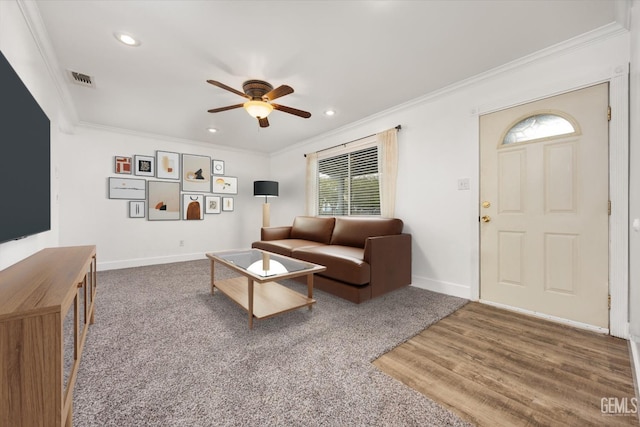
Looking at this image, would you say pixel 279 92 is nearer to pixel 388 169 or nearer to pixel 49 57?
pixel 388 169

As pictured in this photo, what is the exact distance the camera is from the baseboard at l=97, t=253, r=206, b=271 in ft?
13.1

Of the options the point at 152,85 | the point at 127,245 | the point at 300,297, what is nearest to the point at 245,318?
the point at 300,297

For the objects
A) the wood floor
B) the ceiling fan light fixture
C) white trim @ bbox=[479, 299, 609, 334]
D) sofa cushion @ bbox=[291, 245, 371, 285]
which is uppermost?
the ceiling fan light fixture

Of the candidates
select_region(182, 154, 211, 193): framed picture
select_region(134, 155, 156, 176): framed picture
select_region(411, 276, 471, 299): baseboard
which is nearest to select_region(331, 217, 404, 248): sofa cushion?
select_region(411, 276, 471, 299): baseboard

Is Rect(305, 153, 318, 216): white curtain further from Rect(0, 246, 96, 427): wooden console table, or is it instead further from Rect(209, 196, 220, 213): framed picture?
Rect(0, 246, 96, 427): wooden console table

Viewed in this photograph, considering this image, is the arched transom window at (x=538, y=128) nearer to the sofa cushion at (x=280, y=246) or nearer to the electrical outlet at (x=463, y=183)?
the electrical outlet at (x=463, y=183)

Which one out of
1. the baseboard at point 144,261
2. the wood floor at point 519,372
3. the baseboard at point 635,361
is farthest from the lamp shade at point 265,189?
the baseboard at point 635,361

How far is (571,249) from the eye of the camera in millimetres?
2064

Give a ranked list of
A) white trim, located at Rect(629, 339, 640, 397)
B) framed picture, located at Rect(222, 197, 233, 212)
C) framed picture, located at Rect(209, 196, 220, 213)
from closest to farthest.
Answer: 1. white trim, located at Rect(629, 339, 640, 397)
2. framed picture, located at Rect(209, 196, 220, 213)
3. framed picture, located at Rect(222, 197, 233, 212)

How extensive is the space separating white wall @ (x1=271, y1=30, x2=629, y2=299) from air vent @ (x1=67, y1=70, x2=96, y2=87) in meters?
3.42

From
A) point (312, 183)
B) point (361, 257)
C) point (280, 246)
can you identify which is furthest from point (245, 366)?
point (312, 183)

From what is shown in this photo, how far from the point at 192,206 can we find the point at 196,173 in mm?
664

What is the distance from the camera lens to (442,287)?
286cm

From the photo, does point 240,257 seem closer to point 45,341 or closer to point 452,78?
point 45,341
